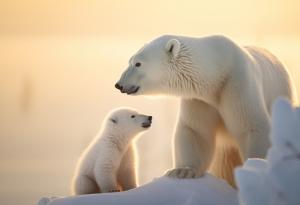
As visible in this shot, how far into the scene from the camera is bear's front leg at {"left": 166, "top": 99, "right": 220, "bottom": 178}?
4.46 metres

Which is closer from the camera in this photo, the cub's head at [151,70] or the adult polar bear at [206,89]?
the adult polar bear at [206,89]

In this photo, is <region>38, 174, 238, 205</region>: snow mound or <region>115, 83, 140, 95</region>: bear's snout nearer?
<region>38, 174, 238, 205</region>: snow mound

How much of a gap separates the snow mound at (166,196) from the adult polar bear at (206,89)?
1.29ft

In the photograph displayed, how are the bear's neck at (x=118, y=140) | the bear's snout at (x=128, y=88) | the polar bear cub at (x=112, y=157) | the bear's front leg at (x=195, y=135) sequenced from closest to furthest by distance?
Result: the bear's snout at (x=128, y=88) < the bear's front leg at (x=195, y=135) < the polar bear cub at (x=112, y=157) < the bear's neck at (x=118, y=140)

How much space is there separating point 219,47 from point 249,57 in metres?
0.24

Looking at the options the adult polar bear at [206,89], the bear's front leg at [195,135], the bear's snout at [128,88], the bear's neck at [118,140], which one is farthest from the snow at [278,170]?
the bear's neck at [118,140]

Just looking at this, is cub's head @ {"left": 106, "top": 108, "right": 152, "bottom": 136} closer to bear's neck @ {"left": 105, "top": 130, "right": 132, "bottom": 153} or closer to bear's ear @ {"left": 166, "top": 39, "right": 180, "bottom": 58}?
bear's neck @ {"left": 105, "top": 130, "right": 132, "bottom": 153}

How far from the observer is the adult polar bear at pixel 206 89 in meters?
4.08

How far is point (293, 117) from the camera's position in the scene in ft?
6.07

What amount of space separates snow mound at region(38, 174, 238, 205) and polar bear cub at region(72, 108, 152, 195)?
0.96 metres

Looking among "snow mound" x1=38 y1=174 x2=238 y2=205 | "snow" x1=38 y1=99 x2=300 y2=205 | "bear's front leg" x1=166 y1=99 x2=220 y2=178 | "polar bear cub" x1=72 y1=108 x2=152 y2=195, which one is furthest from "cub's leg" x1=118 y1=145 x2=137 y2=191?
"snow" x1=38 y1=99 x2=300 y2=205

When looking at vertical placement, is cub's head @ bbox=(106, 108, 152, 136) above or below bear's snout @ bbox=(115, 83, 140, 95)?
below

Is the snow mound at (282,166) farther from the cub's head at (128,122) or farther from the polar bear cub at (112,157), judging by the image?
the cub's head at (128,122)

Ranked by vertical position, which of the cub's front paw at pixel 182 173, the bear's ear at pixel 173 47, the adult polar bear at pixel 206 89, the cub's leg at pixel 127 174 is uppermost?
the bear's ear at pixel 173 47
